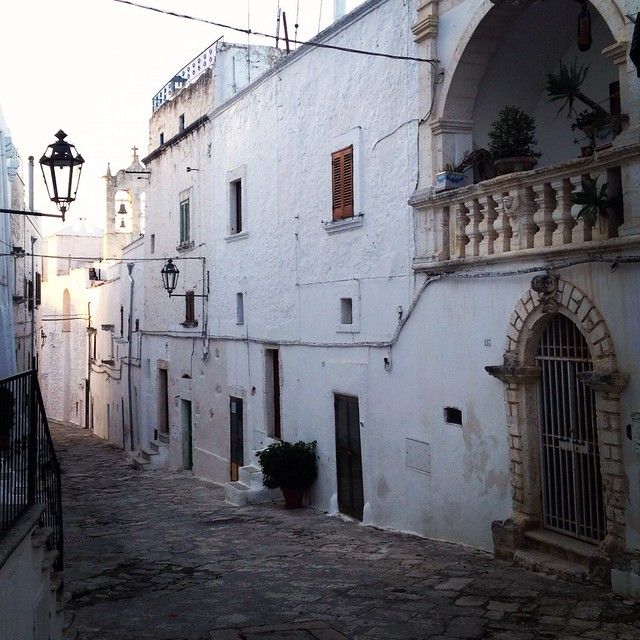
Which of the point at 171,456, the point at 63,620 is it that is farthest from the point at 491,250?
the point at 171,456

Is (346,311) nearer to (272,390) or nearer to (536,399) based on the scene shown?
(272,390)

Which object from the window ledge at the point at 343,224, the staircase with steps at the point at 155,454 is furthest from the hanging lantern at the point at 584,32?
the staircase with steps at the point at 155,454

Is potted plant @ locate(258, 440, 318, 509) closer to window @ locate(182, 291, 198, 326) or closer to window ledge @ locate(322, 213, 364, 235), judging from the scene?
window ledge @ locate(322, 213, 364, 235)

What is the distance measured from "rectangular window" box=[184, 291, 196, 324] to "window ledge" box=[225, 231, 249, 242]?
275 centimetres

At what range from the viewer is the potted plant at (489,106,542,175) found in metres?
9.30

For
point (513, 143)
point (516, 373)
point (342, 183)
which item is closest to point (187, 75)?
point (342, 183)

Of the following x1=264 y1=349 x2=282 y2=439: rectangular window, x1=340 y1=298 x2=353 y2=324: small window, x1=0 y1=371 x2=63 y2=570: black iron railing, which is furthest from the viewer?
x1=264 y1=349 x2=282 y2=439: rectangular window

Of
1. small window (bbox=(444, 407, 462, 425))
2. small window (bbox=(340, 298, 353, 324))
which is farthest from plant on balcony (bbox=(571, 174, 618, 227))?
small window (bbox=(340, 298, 353, 324))

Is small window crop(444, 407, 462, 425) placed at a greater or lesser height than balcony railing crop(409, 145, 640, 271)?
lesser

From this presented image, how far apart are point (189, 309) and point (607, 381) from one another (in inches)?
568

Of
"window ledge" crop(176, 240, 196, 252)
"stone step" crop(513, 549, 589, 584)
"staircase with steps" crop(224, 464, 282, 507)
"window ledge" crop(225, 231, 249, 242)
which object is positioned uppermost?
"window ledge" crop(176, 240, 196, 252)

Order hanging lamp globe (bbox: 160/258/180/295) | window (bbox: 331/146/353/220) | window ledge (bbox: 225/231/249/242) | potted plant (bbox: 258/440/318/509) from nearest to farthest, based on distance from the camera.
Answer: window (bbox: 331/146/353/220) < potted plant (bbox: 258/440/318/509) < window ledge (bbox: 225/231/249/242) < hanging lamp globe (bbox: 160/258/180/295)

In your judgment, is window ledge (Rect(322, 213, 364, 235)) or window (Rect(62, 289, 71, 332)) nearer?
window ledge (Rect(322, 213, 364, 235))

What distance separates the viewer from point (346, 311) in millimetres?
12906
